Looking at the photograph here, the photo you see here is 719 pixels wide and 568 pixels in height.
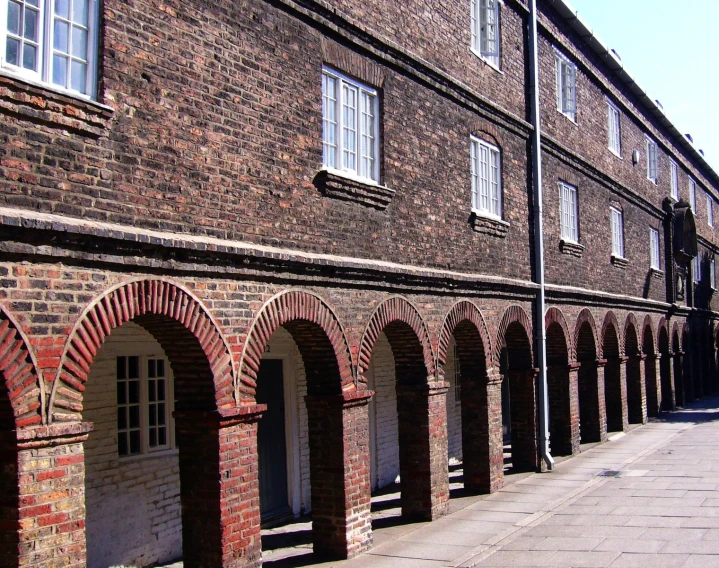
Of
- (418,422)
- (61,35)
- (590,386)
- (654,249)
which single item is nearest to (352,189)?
(418,422)

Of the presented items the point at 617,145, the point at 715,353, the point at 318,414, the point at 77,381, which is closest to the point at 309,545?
the point at 318,414

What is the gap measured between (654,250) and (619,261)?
5322 mm

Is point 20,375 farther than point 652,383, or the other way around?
point 652,383

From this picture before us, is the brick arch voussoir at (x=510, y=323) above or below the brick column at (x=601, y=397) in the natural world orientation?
above

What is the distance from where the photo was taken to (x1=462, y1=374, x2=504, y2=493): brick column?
1331cm

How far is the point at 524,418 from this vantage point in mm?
15133

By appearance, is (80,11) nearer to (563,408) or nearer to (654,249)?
(563,408)

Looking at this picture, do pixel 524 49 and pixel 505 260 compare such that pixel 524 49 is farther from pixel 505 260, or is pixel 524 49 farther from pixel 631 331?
pixel 631 331

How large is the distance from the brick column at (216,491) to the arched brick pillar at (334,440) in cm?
175

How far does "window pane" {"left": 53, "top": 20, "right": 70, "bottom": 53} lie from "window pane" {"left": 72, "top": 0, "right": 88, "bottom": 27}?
11cm

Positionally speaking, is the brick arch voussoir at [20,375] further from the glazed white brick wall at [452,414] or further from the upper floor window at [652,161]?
the upper floor window at [652,161]

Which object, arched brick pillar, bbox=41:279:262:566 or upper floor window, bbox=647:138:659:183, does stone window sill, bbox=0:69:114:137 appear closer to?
arched brick pillar, bbox=41:279:262:566

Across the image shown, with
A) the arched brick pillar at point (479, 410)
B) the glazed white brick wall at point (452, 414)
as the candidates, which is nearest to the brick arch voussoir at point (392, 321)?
the arched brick pillar at point (479, 410)

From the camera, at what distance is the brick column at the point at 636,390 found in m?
23.0
